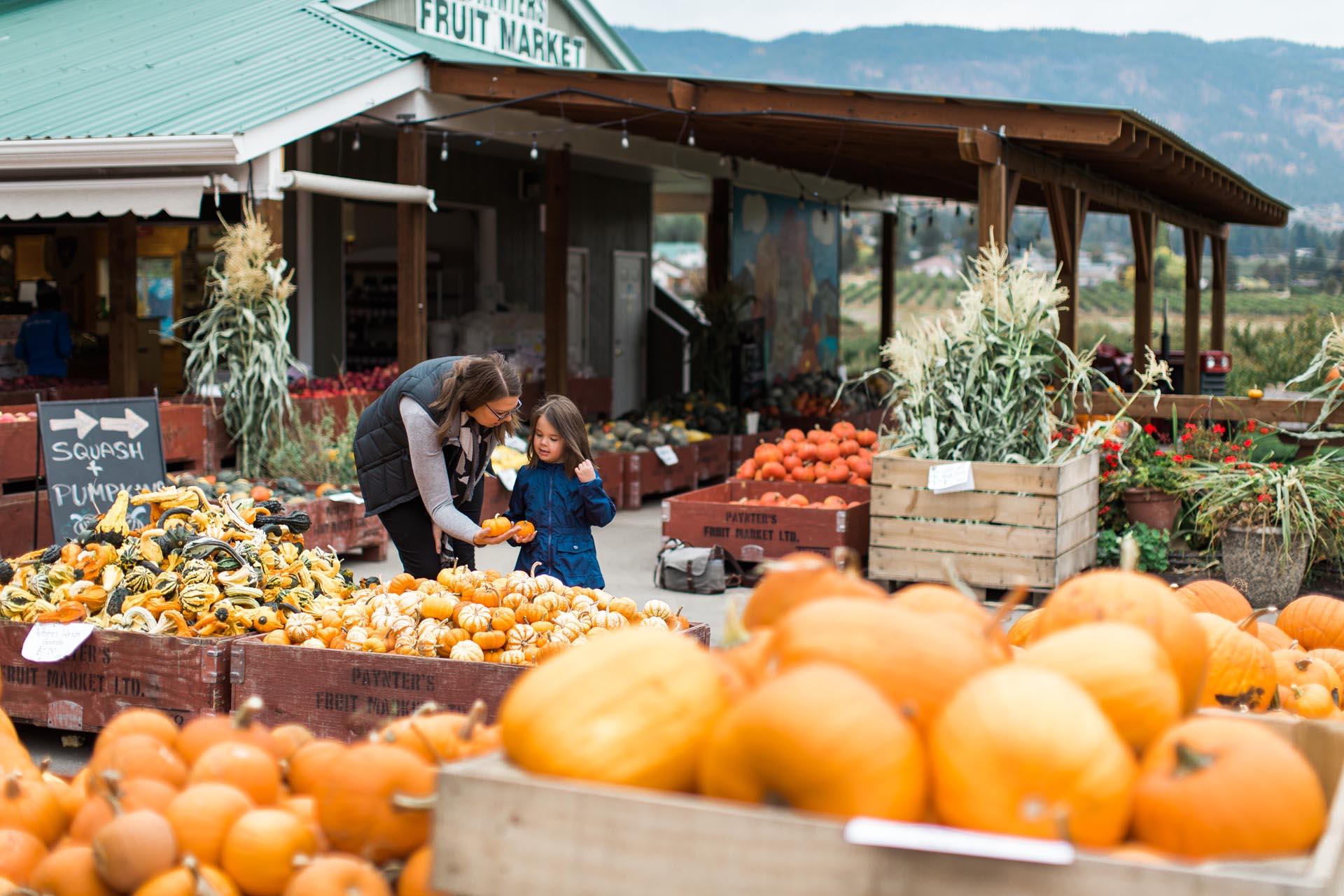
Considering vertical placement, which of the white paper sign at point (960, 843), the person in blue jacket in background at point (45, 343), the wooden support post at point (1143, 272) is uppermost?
the wooden support post at point (1143, 272)

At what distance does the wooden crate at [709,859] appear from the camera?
5.43 feet

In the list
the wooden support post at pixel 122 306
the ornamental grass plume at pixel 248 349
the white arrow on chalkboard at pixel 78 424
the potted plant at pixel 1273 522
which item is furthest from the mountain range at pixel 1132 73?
the white arrow on chalkboard at pixel 78 424

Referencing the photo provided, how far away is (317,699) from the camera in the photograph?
4496 millimetres

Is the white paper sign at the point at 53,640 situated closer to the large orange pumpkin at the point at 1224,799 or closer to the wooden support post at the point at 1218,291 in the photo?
the large orange pumpkin at the point at 1224,799

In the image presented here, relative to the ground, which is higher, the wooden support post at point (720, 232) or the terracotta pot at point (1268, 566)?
the wooden support post at point (720, 232)

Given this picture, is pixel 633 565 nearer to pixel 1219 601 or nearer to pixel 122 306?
pixel 122 306

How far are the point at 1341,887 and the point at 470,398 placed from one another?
3.77 metres

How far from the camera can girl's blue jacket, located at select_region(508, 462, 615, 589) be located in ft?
18.3

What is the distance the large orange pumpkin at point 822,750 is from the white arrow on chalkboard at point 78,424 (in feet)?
21.0

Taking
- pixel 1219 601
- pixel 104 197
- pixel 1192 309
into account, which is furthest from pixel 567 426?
pixel 1192 309

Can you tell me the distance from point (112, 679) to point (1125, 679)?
13.0 ft

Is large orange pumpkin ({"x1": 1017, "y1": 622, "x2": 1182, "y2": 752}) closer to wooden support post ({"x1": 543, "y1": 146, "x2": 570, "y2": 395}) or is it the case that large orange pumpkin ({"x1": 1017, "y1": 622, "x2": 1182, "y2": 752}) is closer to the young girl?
the young girl

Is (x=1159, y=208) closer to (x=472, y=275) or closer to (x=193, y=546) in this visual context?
(x=472, y=275)

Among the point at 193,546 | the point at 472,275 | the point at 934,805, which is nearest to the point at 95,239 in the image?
the point at 472,275
